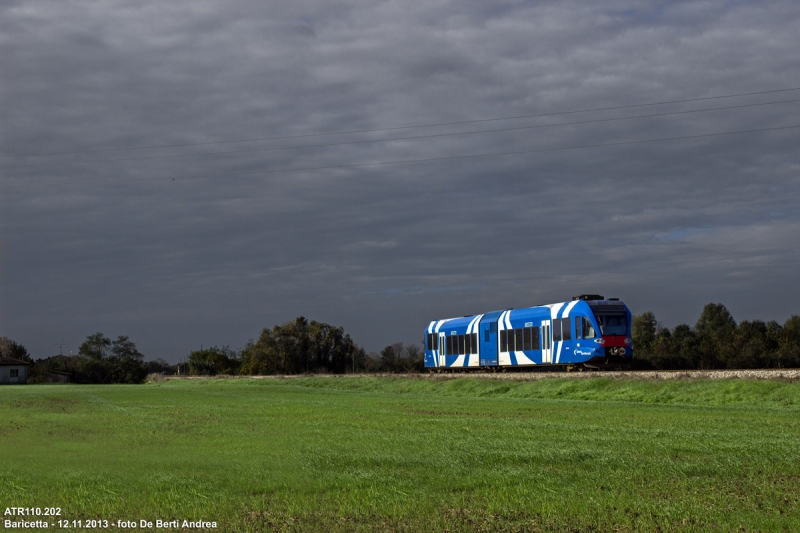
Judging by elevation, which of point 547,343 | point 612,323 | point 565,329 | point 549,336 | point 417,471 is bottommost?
point 417,471

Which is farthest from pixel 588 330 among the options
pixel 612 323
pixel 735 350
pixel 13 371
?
pixel 13 371

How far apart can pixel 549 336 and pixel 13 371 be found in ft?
233

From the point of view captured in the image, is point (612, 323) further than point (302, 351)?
No

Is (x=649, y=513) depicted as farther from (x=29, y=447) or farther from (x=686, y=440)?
(x=29, y=447)

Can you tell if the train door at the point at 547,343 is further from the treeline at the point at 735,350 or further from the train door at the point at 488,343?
the treeline at the point at 735,350

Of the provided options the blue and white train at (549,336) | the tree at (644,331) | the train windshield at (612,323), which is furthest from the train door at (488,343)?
the tree at (644,331)

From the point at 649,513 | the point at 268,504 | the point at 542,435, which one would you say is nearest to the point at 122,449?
the point at 268,504

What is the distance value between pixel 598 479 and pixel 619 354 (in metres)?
29.3

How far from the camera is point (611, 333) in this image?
37.6m

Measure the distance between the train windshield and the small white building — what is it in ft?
236

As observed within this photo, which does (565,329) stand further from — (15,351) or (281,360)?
(15,351)

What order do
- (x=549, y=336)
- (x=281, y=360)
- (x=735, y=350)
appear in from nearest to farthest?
(x=549, y=336)
(x=735, y=350)
(x=281, y=360)

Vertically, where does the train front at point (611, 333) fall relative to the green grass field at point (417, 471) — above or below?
above

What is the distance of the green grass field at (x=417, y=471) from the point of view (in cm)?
784
